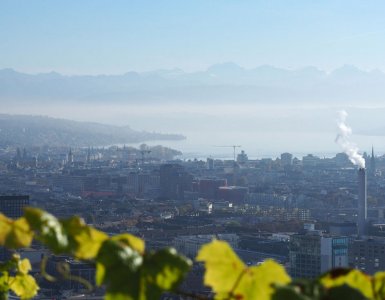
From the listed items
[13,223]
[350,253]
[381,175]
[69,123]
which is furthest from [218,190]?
[69,123]

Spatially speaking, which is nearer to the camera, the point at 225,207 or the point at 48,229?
the point at 48,229

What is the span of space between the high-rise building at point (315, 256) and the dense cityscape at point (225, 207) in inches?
0.9

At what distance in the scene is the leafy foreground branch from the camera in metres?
0.63

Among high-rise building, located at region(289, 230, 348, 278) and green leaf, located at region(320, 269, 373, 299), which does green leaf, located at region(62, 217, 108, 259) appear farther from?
high-rise building, located at region(289, 230, 348, 278)

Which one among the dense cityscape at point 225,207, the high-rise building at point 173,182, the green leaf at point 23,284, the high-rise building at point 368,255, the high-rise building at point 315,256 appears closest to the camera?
the green leaf at point 23,284

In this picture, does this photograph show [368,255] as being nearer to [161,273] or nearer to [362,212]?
[362,212]

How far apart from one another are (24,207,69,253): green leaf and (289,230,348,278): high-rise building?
1847 cm

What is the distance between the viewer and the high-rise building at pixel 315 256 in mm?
19250

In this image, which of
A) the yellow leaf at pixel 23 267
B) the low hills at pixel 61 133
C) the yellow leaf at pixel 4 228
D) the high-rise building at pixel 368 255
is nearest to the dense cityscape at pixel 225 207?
the high-rise building at pixel 368 255

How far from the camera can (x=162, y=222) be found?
30.4 m

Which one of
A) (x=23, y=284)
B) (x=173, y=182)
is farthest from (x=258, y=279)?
(x=173, y=182)

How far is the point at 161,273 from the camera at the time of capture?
25.6 inches

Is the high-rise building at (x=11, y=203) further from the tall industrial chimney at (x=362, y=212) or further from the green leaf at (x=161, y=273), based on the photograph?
the green leaf at (x=161, y=273)

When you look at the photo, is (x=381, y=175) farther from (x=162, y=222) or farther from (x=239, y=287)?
(x=239, y=287)
